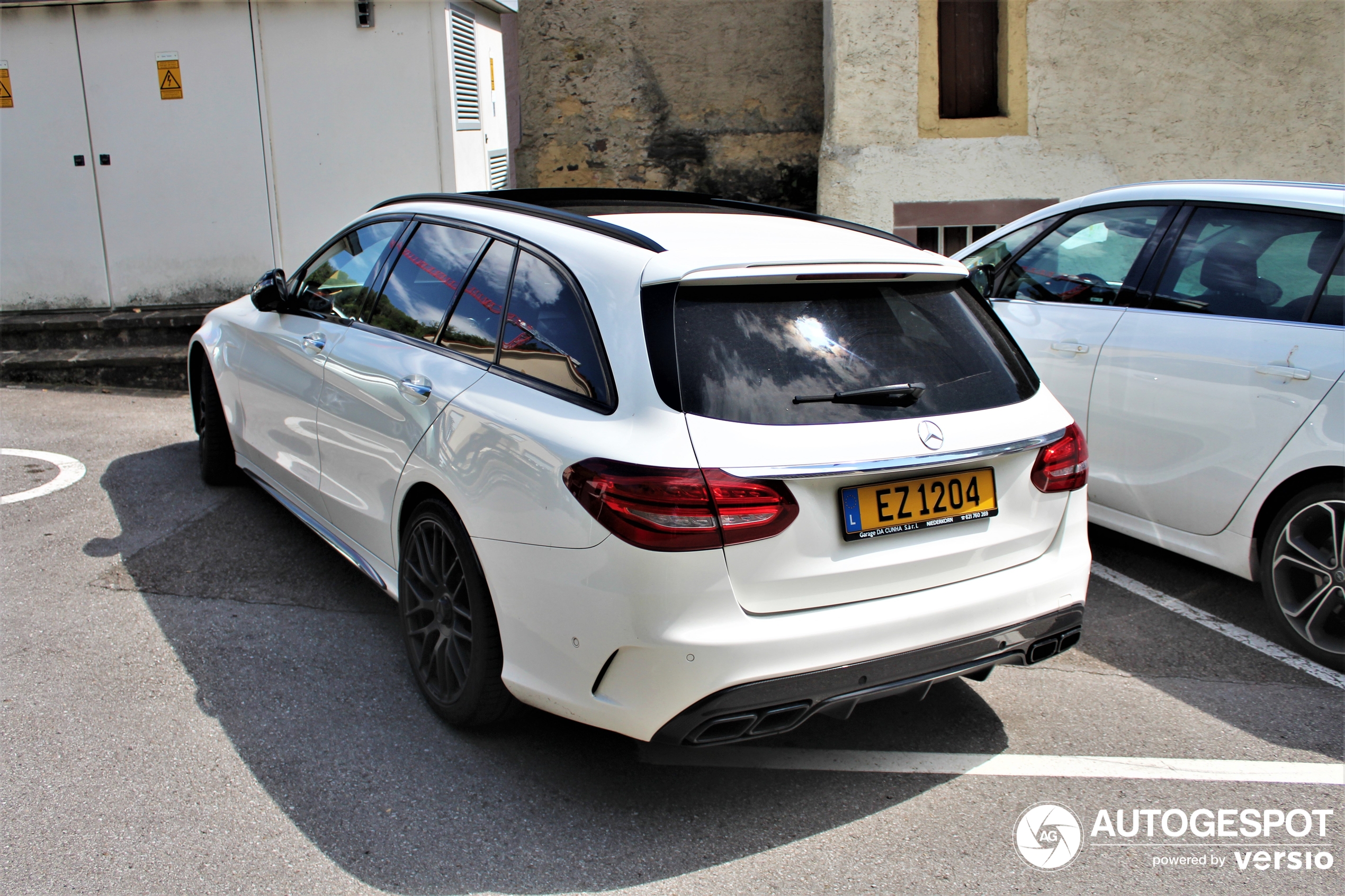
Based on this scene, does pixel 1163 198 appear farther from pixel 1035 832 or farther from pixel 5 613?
pixel 5 613

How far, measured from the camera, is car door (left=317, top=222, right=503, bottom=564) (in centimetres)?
328

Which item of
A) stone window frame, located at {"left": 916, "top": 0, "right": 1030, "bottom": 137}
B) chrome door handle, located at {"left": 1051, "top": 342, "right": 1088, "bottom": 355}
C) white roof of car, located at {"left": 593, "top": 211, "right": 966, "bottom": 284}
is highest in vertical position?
stone window frame, located at {"left": 916, "top": 0, "right": 1030, "bottom": 137}

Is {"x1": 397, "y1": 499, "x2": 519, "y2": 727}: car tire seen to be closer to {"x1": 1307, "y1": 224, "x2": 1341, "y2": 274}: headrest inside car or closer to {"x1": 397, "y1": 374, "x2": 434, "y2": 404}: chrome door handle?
{"x1": 397, "y1": 374, "x2": 434, "y2": 404}: chrome door handle

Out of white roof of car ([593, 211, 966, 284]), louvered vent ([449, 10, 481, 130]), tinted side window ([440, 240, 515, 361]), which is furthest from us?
louvered vent ([449, 10, 481, 130])

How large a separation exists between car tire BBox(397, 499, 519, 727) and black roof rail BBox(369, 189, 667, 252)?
0.91m

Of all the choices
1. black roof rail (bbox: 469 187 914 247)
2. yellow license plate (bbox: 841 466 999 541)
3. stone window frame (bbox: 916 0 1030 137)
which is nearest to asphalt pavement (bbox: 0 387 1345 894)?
yellow license plate (bbox: 841 466 999 541)

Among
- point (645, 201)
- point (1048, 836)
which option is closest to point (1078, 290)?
point (645, 201)

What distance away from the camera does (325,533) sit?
4.15 m

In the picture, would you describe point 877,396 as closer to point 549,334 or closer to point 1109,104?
point 549,334

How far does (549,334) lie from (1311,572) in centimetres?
279

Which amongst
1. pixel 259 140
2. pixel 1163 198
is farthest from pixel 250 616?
pixel 259 140

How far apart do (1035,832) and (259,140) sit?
301 inches

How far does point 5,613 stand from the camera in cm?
404

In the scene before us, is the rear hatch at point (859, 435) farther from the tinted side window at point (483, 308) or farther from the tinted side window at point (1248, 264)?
the tinted side window at point (1248, 264)
